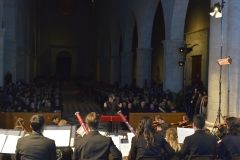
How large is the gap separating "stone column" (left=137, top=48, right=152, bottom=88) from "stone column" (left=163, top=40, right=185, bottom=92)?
5.10 meters

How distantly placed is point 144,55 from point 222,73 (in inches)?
537

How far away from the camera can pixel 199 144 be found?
16.6ft

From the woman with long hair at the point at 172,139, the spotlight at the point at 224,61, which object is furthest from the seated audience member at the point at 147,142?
the spotlight at the point at 224,61

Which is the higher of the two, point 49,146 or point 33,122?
A: point 33,122

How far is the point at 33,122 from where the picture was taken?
173 inches

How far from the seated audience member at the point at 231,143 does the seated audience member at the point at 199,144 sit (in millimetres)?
238

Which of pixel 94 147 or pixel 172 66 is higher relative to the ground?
pixel 172 66

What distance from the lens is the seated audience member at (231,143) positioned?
5227 mm

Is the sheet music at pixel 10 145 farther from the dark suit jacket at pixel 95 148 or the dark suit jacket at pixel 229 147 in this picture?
the dark suit jacket at pixel 229 147

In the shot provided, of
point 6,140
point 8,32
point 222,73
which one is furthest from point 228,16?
point 8,32

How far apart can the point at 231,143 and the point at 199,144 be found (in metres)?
0.55

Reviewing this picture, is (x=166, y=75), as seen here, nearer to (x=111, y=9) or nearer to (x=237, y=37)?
(x=237, y=37)

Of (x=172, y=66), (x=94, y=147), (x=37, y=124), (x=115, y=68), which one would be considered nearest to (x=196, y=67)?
(x=172, y=66)

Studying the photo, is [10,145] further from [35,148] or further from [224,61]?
[224,61]
